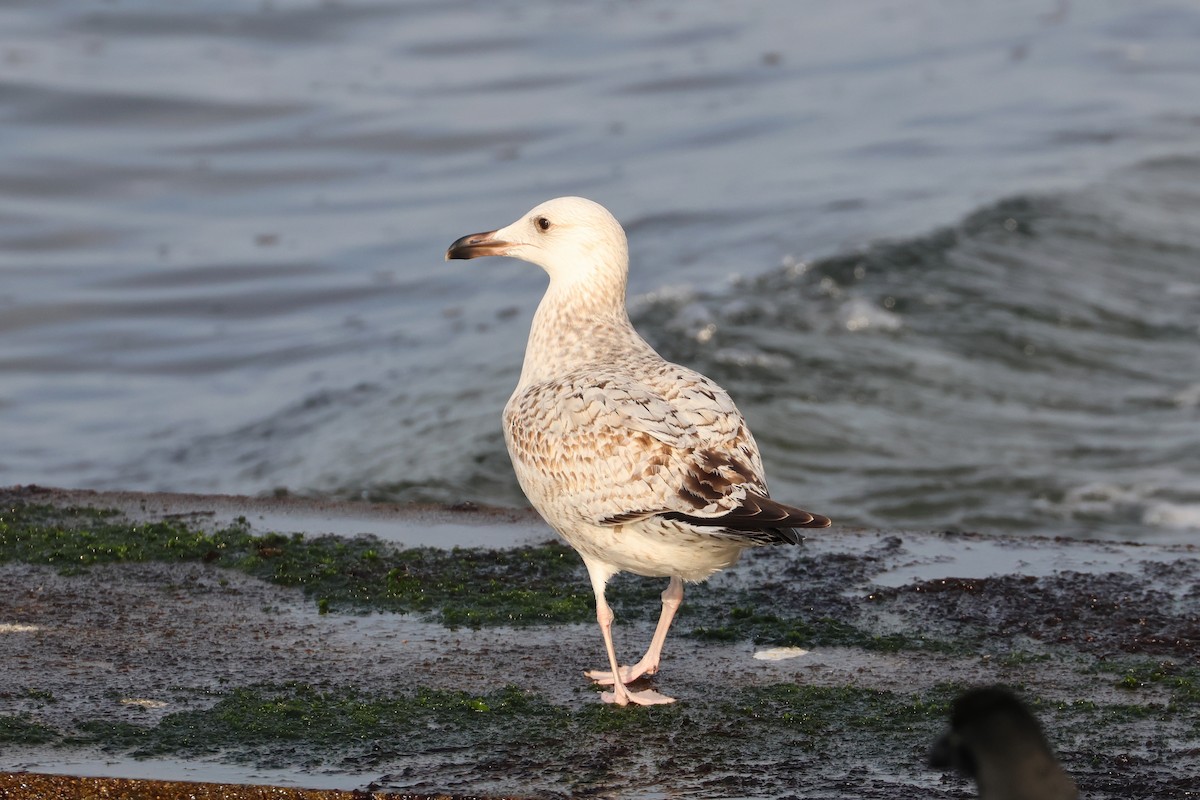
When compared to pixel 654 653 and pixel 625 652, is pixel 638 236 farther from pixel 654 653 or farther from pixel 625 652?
pixel 654 653

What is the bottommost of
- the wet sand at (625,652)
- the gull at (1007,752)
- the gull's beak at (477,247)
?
the wet sand at (625,652)

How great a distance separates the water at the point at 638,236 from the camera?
450 inches

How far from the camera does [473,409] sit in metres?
11.8

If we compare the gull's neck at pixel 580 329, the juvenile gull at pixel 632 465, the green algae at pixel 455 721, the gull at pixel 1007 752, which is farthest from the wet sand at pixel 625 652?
the gull at pixel 1007 752

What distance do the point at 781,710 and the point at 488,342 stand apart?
29.3 feet

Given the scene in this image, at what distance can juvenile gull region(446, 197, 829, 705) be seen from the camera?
462 cm

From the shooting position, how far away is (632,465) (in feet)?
15.6

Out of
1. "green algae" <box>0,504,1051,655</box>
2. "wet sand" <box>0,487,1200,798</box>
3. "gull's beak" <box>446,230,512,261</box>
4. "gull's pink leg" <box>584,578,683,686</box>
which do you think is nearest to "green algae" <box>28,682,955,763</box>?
"wet sand" <box>0,487,1200,798</box>

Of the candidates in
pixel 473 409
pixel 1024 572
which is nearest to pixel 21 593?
pixel 1024 572

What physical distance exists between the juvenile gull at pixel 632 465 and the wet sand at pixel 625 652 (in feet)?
1.23

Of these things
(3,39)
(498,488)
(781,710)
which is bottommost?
(498,488)

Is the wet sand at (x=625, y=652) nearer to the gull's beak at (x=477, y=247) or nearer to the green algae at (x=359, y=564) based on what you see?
the green algae at (x=359, y=564)

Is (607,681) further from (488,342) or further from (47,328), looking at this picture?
(47,328)

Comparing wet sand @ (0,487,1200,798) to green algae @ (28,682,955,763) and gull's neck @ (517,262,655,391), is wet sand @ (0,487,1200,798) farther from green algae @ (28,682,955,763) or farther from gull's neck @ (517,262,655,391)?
gull's neck @ (517,262,655,391)
